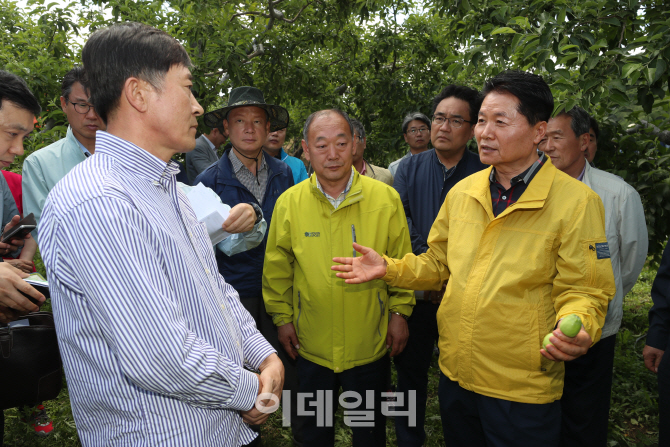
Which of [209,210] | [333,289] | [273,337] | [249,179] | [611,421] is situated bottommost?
[611,421]

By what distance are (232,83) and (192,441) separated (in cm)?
554

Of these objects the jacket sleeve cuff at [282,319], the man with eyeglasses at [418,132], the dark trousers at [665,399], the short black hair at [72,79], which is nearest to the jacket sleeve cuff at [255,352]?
the jacket sleeve cuff at [282,319]

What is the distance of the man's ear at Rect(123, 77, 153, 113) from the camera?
1.48 m

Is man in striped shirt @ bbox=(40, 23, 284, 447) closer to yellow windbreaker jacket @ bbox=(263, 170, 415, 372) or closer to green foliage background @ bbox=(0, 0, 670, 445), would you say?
yellow windbreaker jacket @ bbox=(263, 170, 415, 372)

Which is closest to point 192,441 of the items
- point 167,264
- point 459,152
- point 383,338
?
point 167,264

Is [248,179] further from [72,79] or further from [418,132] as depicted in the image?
[418,132]

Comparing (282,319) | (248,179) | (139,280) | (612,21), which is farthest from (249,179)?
(612,21)

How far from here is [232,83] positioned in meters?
6.36

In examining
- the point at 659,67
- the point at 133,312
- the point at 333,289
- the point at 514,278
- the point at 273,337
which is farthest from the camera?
the point at 273,337

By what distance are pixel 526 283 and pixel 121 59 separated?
182cm

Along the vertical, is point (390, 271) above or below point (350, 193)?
below

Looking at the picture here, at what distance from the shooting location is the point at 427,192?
147 inches

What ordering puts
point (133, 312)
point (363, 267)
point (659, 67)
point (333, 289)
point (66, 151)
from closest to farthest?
point (133, 312)
point (363, 267)
point (659, 67)
point (333, 289)
point (66, 151)

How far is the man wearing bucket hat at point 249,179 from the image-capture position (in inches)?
141
